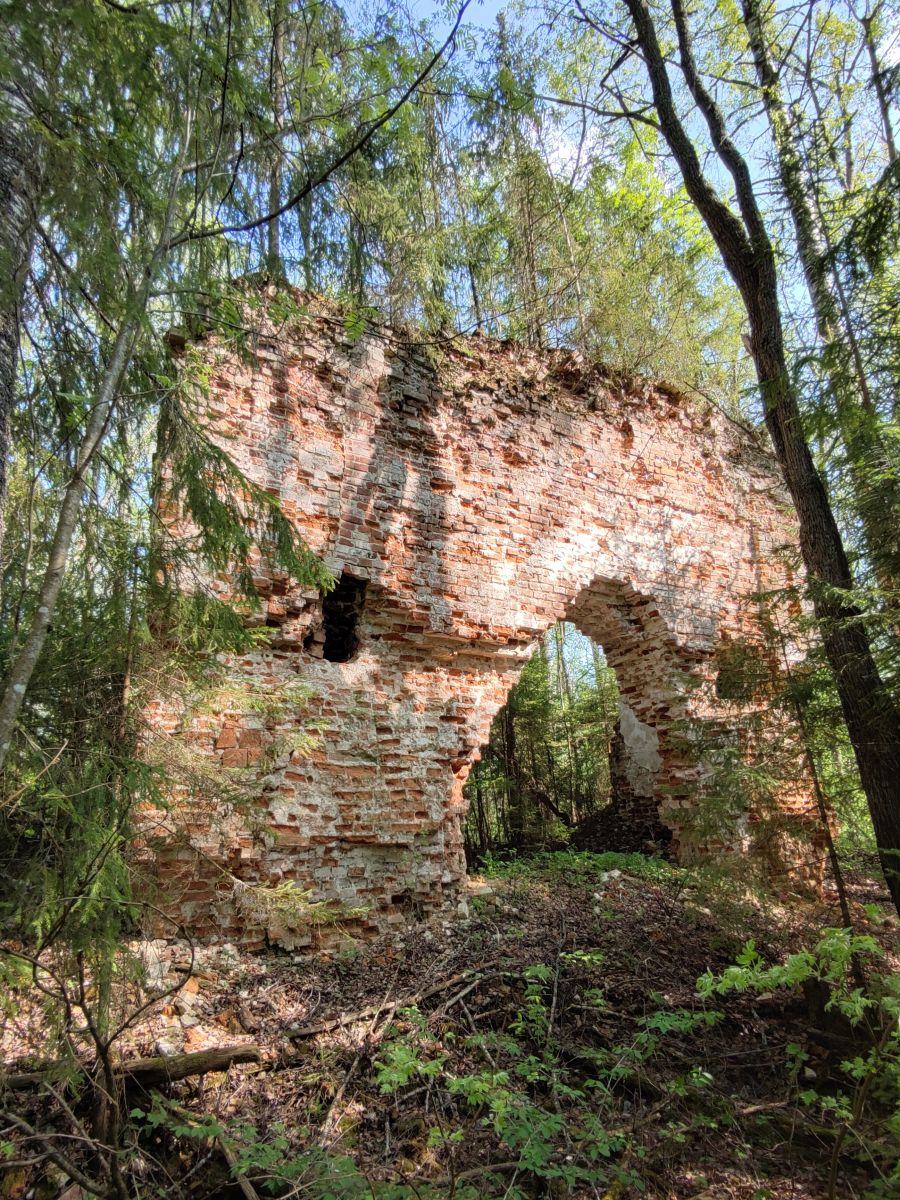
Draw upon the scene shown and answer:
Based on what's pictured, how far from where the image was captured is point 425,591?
5617 mm

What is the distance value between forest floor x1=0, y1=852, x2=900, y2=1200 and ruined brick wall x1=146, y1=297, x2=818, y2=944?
0.68m

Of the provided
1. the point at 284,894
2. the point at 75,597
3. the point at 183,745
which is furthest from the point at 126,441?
the point at 284,894

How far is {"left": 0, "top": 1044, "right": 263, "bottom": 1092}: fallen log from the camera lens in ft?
8.97

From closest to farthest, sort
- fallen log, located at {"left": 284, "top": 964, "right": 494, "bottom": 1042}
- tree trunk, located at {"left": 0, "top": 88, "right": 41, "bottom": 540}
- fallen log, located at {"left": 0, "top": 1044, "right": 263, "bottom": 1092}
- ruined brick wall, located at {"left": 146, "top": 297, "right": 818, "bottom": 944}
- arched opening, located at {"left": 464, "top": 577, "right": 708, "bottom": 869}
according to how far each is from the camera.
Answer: tree trunk, located at {"left": 0, "top": 88, "right": 41, "bottom": 540} → fallen log, located at {"left": 0, "top": 1044, "right": 263, "bottom": 1092} → fallen log, located at {"left": 284, "top": 964, "right": 494, "bottom": 1042} → ruined brick wall, located at {"left": 146, "top": 297, "right": 818, "bottom": 944} → arched opening, located at {"left": 464, "top": 577, "right": 708, "bottom": 869}

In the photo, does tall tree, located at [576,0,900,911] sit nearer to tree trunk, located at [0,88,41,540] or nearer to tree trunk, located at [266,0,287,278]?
tree trunk, located at [266,0,287,278]

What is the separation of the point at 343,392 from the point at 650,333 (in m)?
5.90

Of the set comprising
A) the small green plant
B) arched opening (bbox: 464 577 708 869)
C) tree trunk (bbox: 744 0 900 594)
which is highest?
tree trunk (bbox: 744 0 900 594)

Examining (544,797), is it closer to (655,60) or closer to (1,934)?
(1,934)

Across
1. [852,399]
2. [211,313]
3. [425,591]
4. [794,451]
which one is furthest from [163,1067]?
[794,451]

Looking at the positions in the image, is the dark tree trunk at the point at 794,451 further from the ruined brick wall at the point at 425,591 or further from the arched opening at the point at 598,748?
the arched opening at the point at 598,748

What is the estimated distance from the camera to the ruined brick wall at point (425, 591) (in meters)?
4.74

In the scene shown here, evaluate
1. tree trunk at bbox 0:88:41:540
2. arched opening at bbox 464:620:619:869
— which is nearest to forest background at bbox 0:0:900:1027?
tree trunk at bbox 0:88:41:540

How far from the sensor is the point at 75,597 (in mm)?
3463

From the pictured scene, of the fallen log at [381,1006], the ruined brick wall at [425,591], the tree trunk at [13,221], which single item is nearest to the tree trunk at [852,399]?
the ruined brick wall at [425,591]
